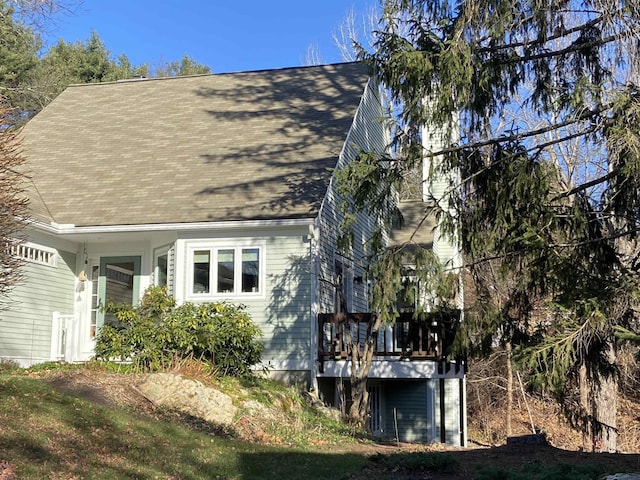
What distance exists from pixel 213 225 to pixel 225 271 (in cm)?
108

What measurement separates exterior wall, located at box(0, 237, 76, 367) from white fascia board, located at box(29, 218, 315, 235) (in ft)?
2.37

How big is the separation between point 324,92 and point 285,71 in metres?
2.32

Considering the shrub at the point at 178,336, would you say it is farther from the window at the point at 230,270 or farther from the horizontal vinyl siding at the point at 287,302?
the window at the point at 230,270

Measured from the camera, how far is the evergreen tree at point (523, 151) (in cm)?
1009

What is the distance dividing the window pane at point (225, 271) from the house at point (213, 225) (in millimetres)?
20

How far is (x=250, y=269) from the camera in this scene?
14852 millimetres

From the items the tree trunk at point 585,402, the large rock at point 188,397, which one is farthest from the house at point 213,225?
the large rock at point 188,397

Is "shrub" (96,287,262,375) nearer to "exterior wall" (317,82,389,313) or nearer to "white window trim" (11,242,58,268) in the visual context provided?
"exterior wall" (317,82,389,313)

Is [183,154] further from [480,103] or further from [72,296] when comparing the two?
[480,103]

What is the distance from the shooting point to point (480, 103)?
11367 mm

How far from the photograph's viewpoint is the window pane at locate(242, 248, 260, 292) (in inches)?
581

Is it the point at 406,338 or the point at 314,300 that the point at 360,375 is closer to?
the point at 406,338

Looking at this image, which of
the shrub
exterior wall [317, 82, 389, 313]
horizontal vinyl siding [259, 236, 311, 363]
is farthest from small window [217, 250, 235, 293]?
exterior wall [317, 82, 389, 313]

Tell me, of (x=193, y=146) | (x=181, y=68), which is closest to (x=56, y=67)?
(x=181, y=68)
